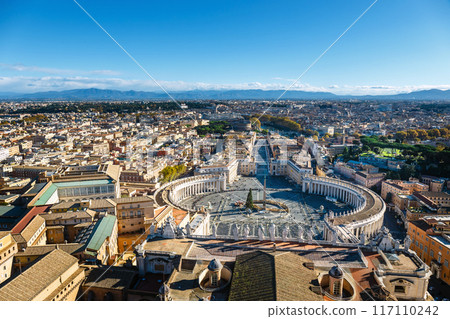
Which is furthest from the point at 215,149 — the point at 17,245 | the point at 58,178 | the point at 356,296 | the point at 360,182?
the point at 356,296

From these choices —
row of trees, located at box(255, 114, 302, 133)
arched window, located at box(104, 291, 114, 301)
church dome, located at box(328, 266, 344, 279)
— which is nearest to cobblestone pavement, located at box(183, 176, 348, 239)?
arched window, located at box(104, 291, 114, 301)

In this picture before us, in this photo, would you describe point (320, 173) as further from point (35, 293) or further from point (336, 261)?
point (35, 293)

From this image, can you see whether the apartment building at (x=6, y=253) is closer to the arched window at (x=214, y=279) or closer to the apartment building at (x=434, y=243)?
the arched window at (x=214, y=279)

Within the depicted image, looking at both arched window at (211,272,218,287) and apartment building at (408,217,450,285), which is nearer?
arched window at (211,272,218,287)

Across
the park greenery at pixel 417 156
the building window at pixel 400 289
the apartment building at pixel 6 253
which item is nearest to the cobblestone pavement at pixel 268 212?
the building window at pixel 400 289

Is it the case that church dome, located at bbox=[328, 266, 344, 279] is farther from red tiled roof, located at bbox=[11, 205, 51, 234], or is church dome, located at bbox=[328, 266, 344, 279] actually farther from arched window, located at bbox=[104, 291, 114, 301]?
red tiled roof, located at bbox=[11, 205, 51, 234]

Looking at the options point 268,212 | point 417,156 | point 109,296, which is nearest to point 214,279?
point 109,296
